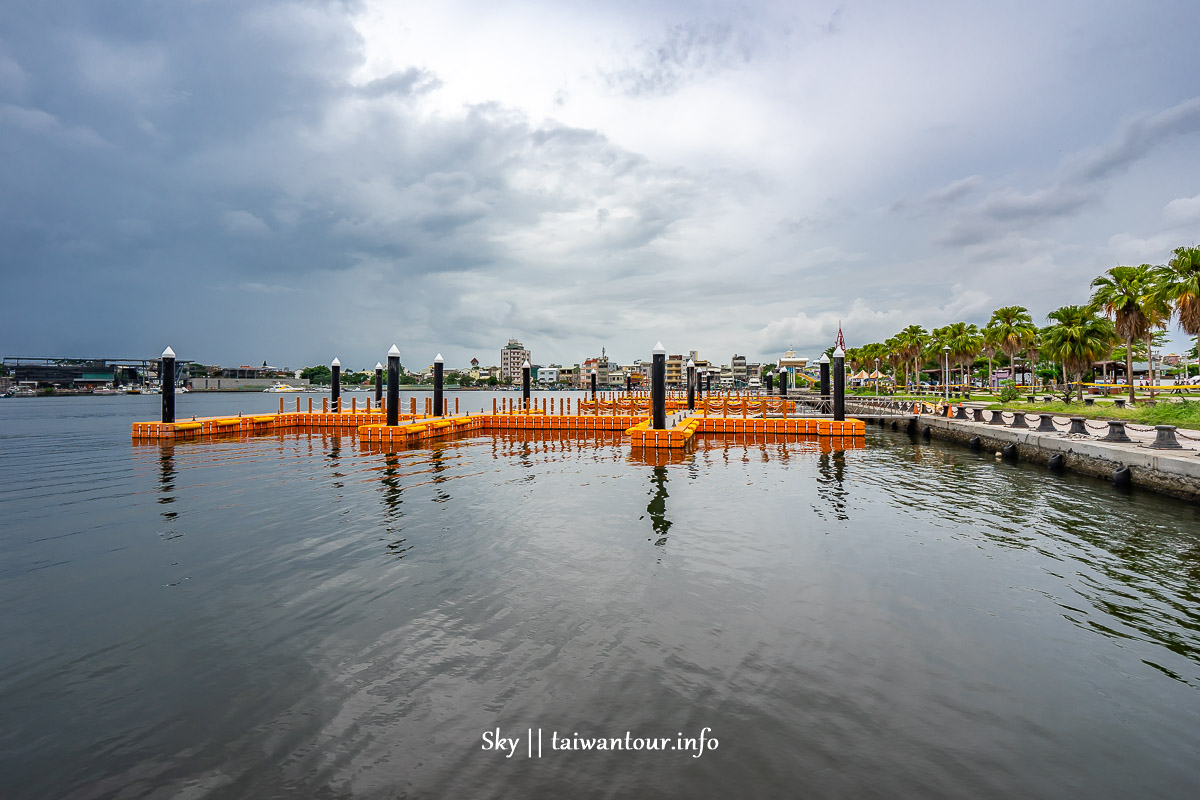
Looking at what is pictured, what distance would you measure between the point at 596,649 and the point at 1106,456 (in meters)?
19.1

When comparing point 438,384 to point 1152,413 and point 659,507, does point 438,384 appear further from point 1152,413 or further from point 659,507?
point 1152,413

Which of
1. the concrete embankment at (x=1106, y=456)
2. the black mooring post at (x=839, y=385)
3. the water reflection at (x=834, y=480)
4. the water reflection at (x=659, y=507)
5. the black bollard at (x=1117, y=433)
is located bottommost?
the water reflection at (x=834, y=480)

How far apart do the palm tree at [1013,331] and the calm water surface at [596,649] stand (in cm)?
4682

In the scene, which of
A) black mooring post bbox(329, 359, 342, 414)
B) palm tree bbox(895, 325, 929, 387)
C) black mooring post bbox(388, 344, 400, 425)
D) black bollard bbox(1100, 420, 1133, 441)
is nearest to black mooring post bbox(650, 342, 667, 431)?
black mooring post bbox(388, 344, 400, 425)

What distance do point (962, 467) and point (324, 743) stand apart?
75.8 ft

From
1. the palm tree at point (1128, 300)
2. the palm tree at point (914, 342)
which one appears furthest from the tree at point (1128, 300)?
the palm tree at point (914, 342)

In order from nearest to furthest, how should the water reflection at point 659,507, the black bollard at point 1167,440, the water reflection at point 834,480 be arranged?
the water reflection at point 659,507 < the water reflection at point 834,480 < the black bollard at point 1167,440

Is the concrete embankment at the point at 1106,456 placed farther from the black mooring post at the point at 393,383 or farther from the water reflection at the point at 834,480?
the black mooring post at the point at 393,383

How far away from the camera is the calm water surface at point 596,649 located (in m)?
4.39

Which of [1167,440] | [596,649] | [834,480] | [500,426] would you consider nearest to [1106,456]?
[1167,440]

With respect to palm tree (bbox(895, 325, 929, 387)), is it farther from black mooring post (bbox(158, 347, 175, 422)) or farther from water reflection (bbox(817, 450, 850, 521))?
black mooring post (bbox(158, 347, 175, 422))

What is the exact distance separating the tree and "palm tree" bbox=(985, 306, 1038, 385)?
735 inches

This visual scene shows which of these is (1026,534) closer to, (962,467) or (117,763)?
(962,467)

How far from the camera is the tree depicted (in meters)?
32.3
